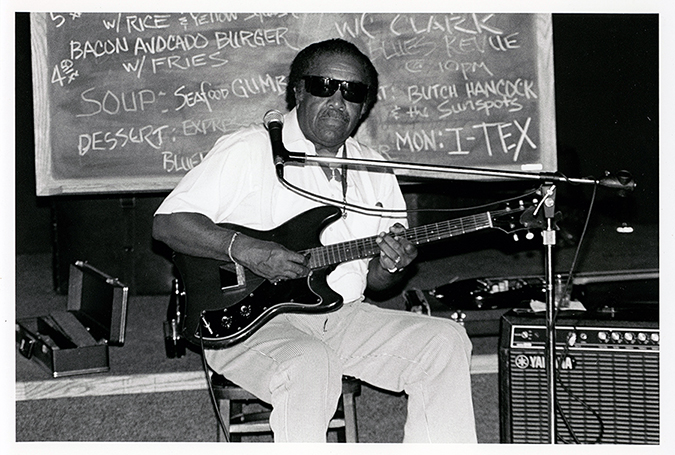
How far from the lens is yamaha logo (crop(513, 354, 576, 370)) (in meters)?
2.28

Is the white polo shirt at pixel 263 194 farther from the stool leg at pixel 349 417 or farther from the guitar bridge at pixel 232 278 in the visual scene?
the stool leg at pixel 349 417

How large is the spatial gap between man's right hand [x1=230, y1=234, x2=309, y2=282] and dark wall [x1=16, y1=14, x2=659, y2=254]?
2.99 meters

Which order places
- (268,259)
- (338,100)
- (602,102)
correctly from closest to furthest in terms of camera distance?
(268,259), (338,100), (602,102)

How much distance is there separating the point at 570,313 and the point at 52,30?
2439 millimetres

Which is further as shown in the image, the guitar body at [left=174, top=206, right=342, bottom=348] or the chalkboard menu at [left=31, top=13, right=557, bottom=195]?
the chalkboard menu at [left=31, top=13, right=557, bottom=195]

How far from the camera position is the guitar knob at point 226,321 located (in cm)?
221

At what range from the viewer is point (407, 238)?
2.32 metres

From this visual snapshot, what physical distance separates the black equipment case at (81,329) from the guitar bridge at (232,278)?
0.74 meters

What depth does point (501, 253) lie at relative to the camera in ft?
15.3

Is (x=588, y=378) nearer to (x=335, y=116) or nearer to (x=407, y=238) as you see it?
(x=407, y=238)

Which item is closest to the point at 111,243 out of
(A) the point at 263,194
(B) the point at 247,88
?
(B) the point at 247,88

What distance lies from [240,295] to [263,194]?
355mm

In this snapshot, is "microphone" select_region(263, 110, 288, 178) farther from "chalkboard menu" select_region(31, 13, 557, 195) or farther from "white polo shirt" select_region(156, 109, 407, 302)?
"chalkboard menu" select_region(31, 13, 557, 195)

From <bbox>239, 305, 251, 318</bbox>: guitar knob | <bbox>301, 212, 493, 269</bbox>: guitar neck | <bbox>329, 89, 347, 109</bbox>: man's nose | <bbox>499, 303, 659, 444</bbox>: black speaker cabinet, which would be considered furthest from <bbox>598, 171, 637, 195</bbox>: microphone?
<bbox>239, 305, 251, 318</bbox>: guitar knob
